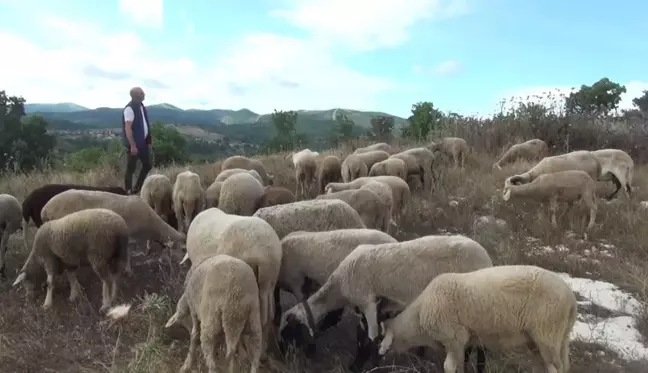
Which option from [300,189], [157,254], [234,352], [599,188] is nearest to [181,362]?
[234,352]

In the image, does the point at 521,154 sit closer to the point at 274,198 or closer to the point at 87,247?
the point at 274,198

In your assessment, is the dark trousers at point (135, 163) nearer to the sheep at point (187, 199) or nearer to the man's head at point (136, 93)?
the man's head at point (136, 93)

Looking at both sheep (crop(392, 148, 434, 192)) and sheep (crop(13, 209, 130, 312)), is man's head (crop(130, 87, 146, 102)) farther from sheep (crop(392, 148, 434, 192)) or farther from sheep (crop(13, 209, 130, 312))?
sheep (crop(392, 148, 434, 192))

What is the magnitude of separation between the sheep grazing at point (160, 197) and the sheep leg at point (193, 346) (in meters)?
4.87

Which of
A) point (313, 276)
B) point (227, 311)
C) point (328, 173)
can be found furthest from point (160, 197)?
point (227, 311)

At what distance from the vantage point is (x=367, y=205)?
8.10 metres

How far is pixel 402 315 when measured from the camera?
4.68 meters

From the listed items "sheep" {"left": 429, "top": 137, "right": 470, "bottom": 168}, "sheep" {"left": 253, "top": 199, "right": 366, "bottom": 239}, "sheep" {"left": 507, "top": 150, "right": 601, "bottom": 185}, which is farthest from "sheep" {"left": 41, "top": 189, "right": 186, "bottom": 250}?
"sheep" {"left": 429, "top": 137, "right": 470, "bottom": 168}

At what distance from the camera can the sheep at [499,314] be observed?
406 cm

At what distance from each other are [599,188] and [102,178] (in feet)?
37.4

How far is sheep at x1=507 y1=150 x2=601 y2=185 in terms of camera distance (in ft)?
33.0

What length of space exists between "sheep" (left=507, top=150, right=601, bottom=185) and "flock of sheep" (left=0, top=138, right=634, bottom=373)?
1325 millimetres

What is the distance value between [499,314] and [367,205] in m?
4.07

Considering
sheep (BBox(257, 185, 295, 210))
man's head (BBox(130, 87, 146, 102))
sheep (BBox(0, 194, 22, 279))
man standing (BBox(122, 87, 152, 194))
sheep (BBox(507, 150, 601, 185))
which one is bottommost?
sheep (BBox(0, 194, 22, 279))
